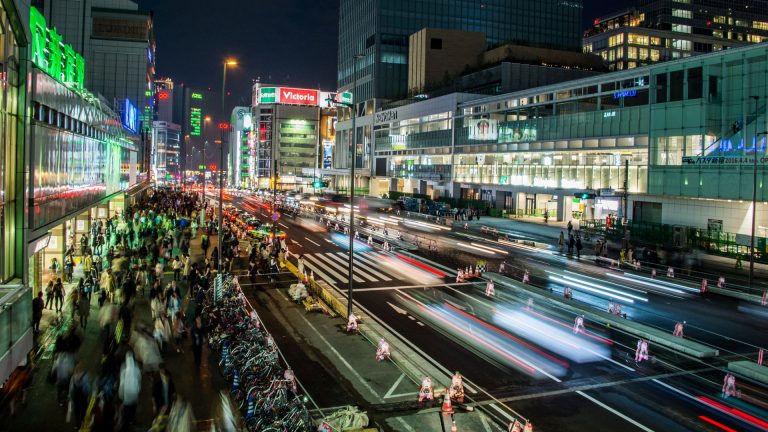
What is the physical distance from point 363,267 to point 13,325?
23.5 metres

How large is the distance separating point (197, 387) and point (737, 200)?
4048cm

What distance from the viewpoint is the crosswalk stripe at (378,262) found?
3122 cm

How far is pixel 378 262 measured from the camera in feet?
116

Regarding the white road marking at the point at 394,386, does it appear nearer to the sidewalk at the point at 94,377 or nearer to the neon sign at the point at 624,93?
the sidewalk at the point at 94,377

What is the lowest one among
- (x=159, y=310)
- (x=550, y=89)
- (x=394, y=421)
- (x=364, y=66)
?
(x=394, y=421)

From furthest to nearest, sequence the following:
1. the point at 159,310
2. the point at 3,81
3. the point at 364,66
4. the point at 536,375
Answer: the point at 364,66
the point at 159,310
the point at 536,375
the point at 3,81

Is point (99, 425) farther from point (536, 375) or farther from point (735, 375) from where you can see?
point (735, 375)

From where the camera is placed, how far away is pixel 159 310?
689 inches

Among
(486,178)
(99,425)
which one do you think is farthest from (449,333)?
(486,178)

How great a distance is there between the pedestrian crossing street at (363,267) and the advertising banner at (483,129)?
121ft

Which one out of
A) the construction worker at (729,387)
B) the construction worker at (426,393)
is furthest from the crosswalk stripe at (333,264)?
the construction worker at (729,387)

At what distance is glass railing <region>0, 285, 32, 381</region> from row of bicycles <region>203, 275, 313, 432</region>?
4408mm

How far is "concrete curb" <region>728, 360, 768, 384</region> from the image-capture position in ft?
50.9

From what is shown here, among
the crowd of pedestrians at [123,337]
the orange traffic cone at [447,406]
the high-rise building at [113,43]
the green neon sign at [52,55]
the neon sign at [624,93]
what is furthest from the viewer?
the high-rise building at [113,43]
